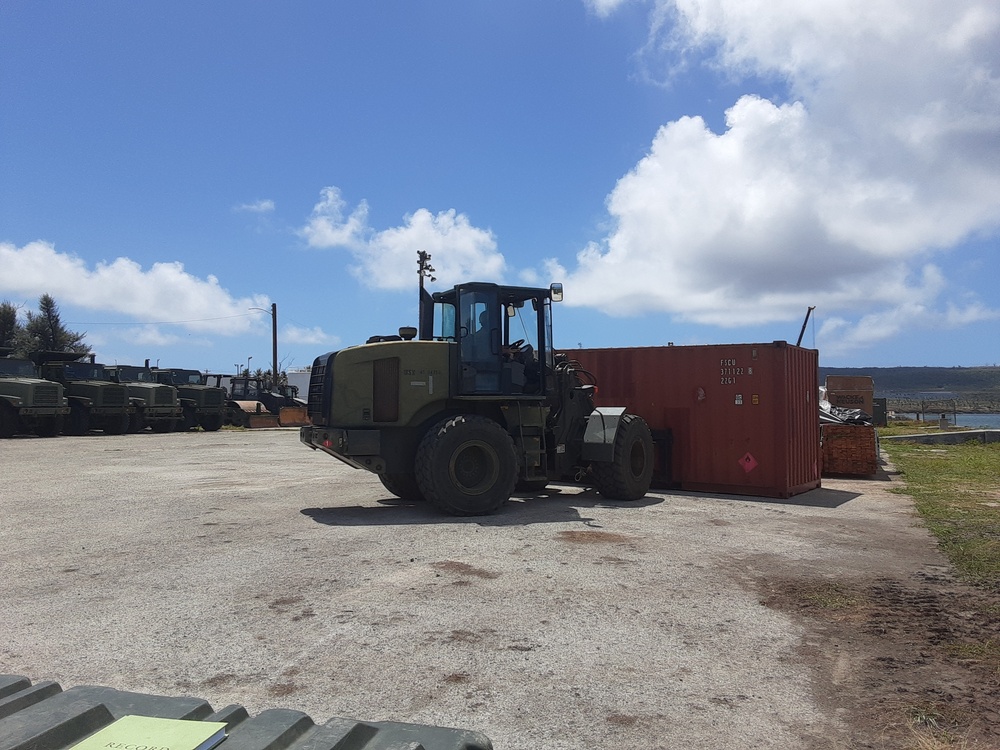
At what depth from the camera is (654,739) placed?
3422mm

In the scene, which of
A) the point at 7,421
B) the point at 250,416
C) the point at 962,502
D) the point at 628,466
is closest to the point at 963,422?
the point at 250,416

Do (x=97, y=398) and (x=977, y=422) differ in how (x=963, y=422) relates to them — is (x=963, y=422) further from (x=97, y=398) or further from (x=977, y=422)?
(x=97, y=398)

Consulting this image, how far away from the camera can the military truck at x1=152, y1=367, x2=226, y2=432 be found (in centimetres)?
3105

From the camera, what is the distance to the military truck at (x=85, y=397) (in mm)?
26469

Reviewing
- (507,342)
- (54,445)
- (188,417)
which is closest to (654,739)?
(507,342)

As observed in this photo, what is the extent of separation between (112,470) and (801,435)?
477 inches

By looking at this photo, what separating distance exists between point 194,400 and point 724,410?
80.9 ft

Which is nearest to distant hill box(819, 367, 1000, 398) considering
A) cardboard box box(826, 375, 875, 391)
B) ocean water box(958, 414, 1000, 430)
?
ocean water box(958, 414, 1000, 430)

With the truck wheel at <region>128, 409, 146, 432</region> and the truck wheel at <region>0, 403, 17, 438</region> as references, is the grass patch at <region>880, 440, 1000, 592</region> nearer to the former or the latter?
the truck wheel at <region>0, 403, 17, 438</region>

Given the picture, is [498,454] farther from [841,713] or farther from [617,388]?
[841,713]

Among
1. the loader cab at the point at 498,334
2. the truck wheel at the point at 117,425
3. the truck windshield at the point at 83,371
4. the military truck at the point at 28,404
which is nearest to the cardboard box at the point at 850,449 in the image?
the loader cab at the point at 498,334

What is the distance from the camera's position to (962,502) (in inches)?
440

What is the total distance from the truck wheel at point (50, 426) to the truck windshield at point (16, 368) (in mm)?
1863

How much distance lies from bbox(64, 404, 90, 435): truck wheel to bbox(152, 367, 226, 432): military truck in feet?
14.3
